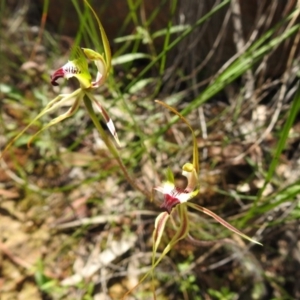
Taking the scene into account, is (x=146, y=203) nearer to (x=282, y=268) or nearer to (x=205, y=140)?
(x=205, y=140)

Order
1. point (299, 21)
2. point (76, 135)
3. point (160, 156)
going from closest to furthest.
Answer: point (299, 21) → point (160, 156) → point (76, 135)

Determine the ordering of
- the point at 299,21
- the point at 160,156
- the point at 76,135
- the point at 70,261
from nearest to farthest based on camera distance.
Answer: the point at 299,21 < the point at 70,261 < the point at 160,156 < the point at 76,135

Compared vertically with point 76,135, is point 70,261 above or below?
below

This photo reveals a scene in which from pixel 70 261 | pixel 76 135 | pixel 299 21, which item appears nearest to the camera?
pixel 299 21

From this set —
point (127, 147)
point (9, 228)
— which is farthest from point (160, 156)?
point (9, 228)

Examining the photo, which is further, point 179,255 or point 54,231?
point 54,231

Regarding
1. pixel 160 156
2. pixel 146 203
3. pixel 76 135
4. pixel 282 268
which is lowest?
pixel 282 268

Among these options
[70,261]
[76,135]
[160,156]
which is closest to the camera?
[70,261]

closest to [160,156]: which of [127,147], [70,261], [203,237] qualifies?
[127,147]

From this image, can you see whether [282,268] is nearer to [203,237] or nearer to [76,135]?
[203,237]
